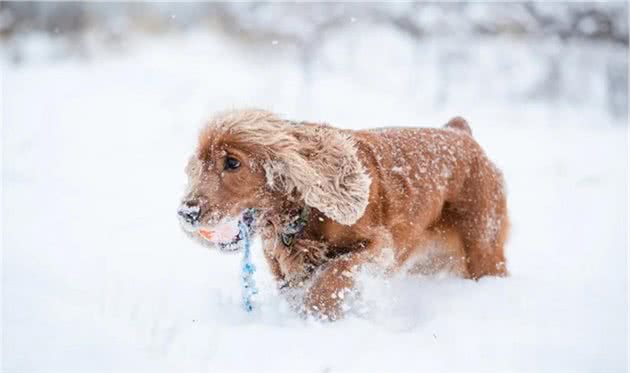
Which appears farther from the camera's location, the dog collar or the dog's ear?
the dog collar

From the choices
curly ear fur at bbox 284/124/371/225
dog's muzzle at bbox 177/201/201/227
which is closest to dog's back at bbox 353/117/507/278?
curly ear fur at bbox 284/124/371/225

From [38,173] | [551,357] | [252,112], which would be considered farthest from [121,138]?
[551,357]

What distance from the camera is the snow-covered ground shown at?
102 inches

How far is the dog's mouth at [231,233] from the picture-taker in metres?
3.01

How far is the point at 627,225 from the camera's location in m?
6.59

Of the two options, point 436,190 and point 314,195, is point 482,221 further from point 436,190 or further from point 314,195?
point 314,195

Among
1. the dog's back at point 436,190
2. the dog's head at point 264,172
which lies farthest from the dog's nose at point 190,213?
the dog's back at point 436,190

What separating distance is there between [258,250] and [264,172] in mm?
1655

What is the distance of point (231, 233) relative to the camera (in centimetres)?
308

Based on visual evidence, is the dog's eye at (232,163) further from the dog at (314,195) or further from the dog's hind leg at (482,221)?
the dog's hind leg at (482,221)

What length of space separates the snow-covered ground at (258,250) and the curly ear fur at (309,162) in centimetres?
54

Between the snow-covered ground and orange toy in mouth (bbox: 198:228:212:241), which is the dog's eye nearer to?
orange toy in mouth (bbox: 198:228:212:241)

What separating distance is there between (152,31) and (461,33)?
314 inches

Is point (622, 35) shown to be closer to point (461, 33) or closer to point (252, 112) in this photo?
point (461, 33)
